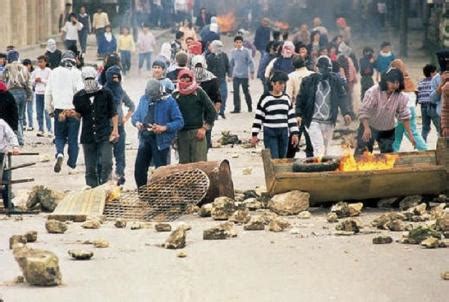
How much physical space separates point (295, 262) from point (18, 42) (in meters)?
33.8

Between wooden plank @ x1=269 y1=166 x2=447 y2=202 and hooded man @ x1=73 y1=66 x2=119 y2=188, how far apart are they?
2756mm

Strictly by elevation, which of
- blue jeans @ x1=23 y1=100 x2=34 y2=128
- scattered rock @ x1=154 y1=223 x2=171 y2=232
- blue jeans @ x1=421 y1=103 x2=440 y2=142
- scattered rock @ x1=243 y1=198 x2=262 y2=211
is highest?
scattered rock @ x1=154 y1=223 x2=171 y2=232

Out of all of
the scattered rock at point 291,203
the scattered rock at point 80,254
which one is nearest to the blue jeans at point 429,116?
the scattered rock at point 291,203

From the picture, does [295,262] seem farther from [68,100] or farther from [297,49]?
[297,49]

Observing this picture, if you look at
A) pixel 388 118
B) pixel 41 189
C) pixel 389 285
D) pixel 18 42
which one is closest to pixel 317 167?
pixel 388 118

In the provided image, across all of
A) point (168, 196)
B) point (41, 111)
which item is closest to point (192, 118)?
point (168, 196)

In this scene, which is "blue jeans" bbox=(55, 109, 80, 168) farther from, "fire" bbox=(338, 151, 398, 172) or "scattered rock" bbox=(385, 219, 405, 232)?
"scattered rock" bbox=(385, 219, 405, 232)

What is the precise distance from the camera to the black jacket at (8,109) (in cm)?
1915

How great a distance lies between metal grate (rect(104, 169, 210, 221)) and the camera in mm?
16984

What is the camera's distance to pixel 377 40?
5406cm

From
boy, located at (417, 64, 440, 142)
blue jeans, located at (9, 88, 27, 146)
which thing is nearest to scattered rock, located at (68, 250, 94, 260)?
boy, located at (417, 64, 440, 142)

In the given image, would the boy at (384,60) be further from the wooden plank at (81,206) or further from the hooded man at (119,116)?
the wooden plank at (81,206)

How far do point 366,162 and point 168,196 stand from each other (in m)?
2.00

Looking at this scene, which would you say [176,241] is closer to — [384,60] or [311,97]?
[311,97]
